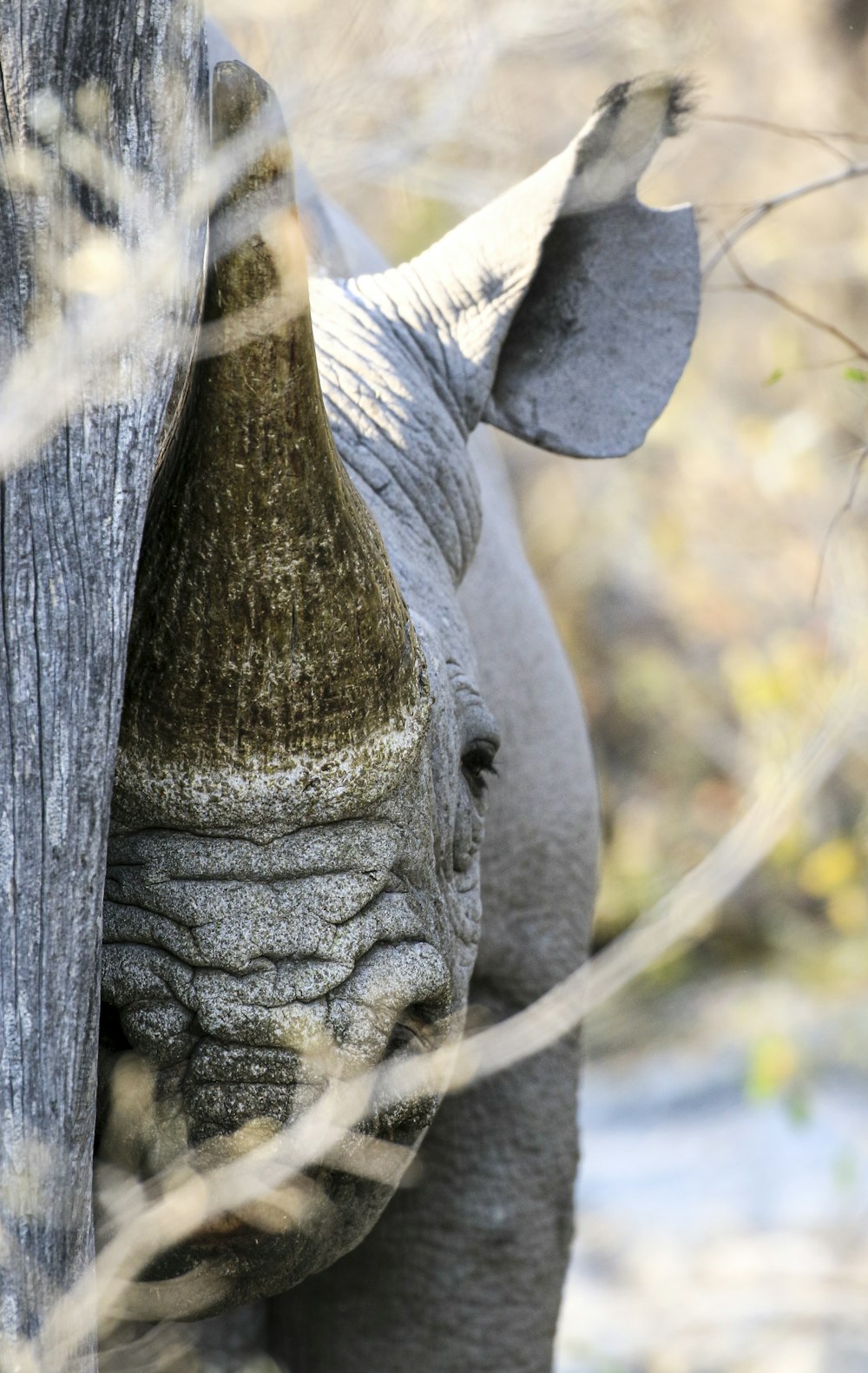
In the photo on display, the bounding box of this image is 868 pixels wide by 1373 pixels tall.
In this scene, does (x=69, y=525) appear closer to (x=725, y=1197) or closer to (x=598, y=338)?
(x=598, y=338)

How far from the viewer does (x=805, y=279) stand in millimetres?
6141

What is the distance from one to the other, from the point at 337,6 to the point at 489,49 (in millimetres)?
488

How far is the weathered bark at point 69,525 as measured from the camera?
1202 millimetres

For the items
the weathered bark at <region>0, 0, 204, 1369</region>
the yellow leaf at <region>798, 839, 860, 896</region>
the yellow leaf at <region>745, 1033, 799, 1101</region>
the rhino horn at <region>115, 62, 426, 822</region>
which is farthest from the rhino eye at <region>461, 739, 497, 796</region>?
the yellow leaf at <region>798, 839, 860, 896</region>

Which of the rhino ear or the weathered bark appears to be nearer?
the weathered bark

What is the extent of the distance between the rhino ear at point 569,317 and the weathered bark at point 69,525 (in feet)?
3.02

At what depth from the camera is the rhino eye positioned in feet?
6.13

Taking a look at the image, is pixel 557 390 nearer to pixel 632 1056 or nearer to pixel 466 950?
pixel 466 950

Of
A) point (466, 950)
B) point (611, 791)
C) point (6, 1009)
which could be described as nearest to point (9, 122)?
point (6, 1009)

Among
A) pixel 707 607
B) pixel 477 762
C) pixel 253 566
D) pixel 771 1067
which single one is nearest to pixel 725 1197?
pixel 771 1067

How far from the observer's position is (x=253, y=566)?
1.38 m

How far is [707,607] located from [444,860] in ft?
15.3

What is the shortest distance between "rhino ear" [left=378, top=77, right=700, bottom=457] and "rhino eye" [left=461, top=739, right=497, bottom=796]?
52cm

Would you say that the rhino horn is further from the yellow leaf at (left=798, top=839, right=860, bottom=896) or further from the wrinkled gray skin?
the yellow leaf at (left=798, top=839, right=860, bottom=896)
